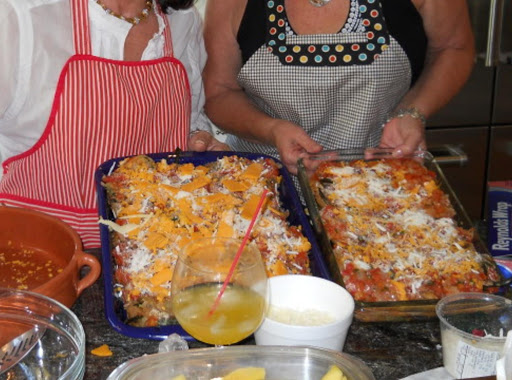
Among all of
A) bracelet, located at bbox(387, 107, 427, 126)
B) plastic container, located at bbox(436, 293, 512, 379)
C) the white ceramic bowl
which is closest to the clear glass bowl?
the white ceramic bowl

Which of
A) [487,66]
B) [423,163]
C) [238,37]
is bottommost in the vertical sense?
[487,66]

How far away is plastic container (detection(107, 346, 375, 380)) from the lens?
102 cm

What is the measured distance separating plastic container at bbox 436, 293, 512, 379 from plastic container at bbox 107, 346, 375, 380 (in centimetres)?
25

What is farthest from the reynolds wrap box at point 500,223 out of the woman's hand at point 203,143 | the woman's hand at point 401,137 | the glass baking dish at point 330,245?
the woman's hand at point 203,143

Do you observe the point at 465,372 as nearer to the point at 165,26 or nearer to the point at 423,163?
the point at 423,163

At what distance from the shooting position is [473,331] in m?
1.23

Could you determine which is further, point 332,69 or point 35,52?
point 332,69

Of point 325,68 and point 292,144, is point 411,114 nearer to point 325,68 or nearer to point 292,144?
point 325,68

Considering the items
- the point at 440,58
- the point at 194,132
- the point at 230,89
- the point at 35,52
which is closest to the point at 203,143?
the point at 194,132

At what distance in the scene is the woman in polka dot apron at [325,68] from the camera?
203 centimetres

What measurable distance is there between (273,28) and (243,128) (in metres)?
0.30

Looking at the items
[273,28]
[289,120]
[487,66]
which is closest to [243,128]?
[289,120]

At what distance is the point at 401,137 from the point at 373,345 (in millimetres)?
813

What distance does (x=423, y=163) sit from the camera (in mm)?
1920
